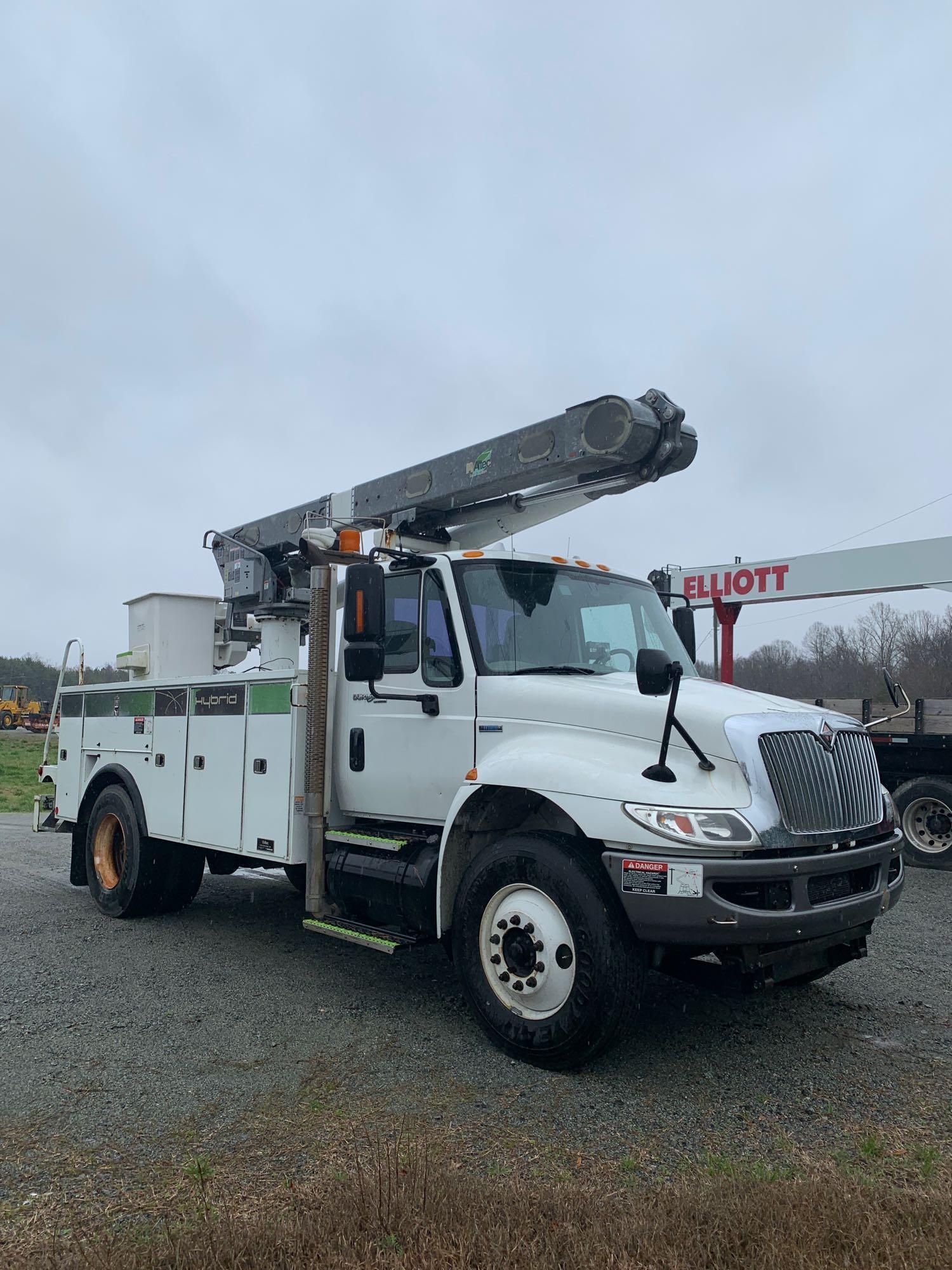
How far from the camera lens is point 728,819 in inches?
168

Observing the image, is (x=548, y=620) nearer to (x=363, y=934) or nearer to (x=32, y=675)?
(x=363, y=934)

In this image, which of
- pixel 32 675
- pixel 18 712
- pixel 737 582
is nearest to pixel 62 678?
pixel 737 582

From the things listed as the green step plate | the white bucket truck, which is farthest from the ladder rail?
the green step plate

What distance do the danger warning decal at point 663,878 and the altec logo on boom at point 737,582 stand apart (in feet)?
30.3

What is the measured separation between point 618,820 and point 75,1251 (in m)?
2.54

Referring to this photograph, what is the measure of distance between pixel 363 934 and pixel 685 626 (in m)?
2.93

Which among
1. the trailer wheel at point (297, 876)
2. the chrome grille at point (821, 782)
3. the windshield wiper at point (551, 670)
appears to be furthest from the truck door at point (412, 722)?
the chrome grille at point (821, 782)

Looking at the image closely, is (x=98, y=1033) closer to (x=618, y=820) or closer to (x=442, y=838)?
(x=442, y=838)

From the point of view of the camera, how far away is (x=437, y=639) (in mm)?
5598

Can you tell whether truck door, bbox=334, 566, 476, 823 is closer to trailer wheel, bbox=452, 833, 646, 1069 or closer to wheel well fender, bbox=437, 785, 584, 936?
wheel well fender, bbox=437, 785, 584, 936

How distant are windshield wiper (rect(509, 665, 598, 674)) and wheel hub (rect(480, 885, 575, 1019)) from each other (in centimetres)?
118

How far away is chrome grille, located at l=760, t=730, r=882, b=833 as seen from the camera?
450cm

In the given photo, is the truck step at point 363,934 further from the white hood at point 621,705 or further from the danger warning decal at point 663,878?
the danger warning decal at point 663,878

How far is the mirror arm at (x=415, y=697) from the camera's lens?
5.50m
